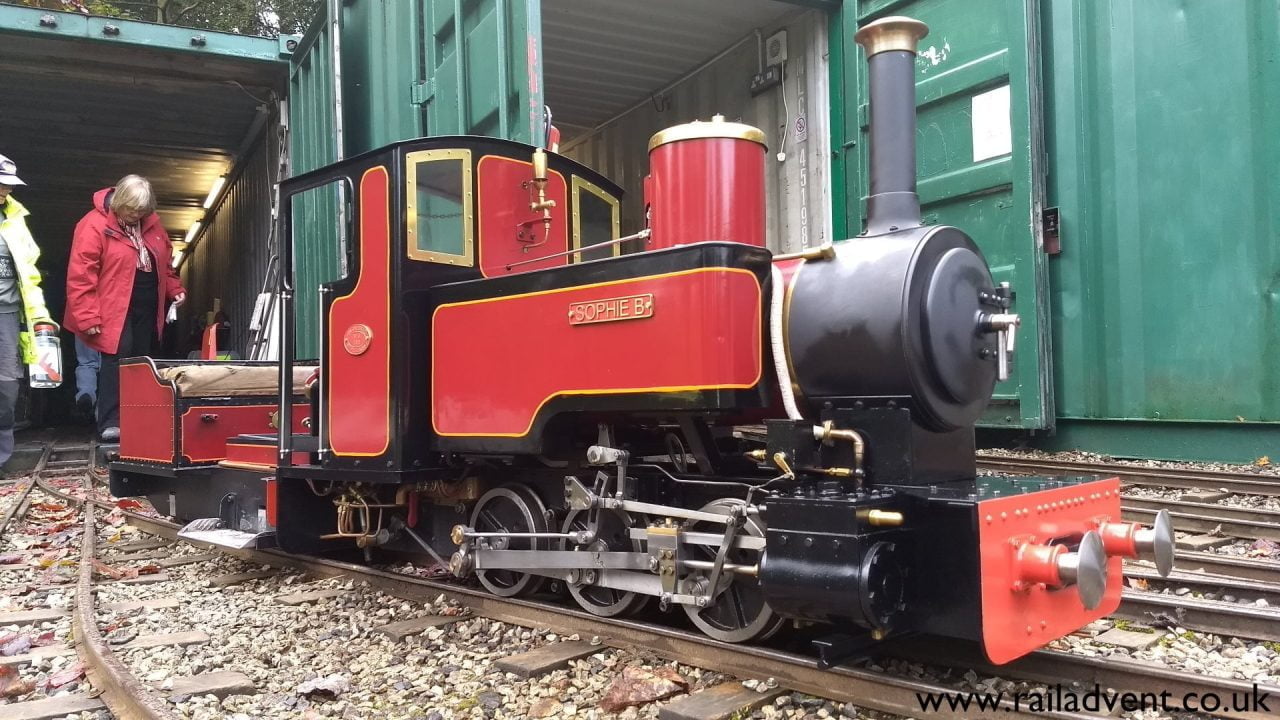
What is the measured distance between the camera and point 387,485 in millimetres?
4355

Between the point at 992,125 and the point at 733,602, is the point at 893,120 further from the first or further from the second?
the point at 992,125

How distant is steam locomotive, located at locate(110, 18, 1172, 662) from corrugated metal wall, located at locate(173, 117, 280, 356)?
23.9 ft

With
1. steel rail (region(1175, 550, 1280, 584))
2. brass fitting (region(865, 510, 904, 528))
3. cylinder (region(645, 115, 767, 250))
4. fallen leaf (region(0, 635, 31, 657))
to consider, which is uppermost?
cylinder (region(645, 115, 767, 250))

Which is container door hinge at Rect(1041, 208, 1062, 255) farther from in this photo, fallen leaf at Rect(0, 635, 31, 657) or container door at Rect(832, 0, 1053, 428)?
fallen leaf at Rect(0, 635, 31, 657)

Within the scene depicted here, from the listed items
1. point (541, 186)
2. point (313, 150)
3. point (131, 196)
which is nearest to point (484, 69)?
point (541, 186)

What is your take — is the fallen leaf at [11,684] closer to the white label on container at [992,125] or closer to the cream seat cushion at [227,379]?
the cream seat cushion at [227,379]

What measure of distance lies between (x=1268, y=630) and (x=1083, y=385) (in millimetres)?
3867

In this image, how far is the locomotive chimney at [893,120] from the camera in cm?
283

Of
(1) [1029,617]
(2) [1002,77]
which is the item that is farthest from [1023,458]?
(1) [1029,617]

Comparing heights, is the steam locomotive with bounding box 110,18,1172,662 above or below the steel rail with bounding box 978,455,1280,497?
above

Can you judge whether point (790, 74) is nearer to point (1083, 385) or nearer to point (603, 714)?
point (1083, 385)

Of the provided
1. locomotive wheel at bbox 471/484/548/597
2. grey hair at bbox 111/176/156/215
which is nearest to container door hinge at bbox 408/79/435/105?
grey hair at bbox 111/176/156/215

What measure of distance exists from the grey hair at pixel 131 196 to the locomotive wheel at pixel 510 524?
5.02 meters

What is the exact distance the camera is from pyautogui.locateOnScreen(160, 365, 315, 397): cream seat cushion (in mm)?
5867
